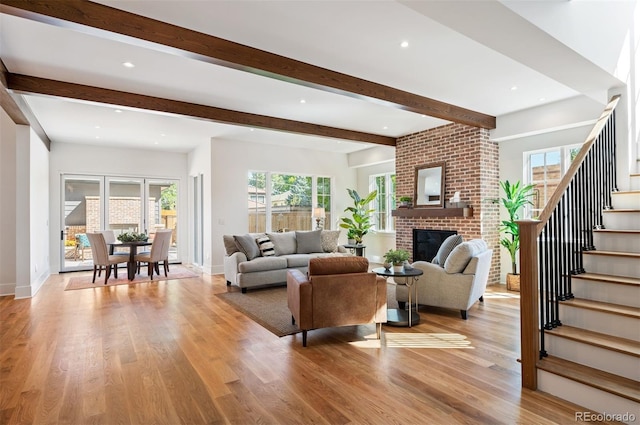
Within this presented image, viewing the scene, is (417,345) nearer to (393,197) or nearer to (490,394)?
(490,394)

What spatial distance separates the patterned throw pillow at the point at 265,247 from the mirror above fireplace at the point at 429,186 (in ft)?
10.3

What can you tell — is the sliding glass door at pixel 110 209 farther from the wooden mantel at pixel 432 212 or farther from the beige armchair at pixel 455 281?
the beige armchair at pixel 455 281

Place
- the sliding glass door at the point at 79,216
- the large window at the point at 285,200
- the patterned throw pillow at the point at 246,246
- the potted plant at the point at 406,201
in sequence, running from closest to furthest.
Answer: the patterned throw pillow at the point at 246,246
the potted plant at the point at 406,201
the sliding glass door at the point at 79,216
the large window at the point at 285,200

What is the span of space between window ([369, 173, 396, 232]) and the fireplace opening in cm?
147

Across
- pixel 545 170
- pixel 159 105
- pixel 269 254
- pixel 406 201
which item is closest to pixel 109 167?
pixel 159 105

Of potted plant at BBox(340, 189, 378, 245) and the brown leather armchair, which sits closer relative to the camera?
the brown leather armchair

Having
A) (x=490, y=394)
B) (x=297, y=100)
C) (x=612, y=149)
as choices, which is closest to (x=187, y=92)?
(x=297, y=100)

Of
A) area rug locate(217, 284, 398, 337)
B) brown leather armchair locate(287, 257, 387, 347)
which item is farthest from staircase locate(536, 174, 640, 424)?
area rug locate(217, 284, 398, 337)

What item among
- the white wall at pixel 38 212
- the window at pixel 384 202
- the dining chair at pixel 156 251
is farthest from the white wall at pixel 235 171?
the white wall at pixel 38 212

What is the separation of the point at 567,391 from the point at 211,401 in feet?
8.06

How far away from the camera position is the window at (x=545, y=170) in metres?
5.53

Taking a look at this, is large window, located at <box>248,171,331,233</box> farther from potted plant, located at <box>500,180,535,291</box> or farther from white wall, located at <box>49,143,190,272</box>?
potted plant, located at <box>500,180,535,291</box>

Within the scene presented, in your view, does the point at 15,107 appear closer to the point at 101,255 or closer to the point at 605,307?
the point at 101,255

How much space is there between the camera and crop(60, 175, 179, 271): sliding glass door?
26.2 ft
